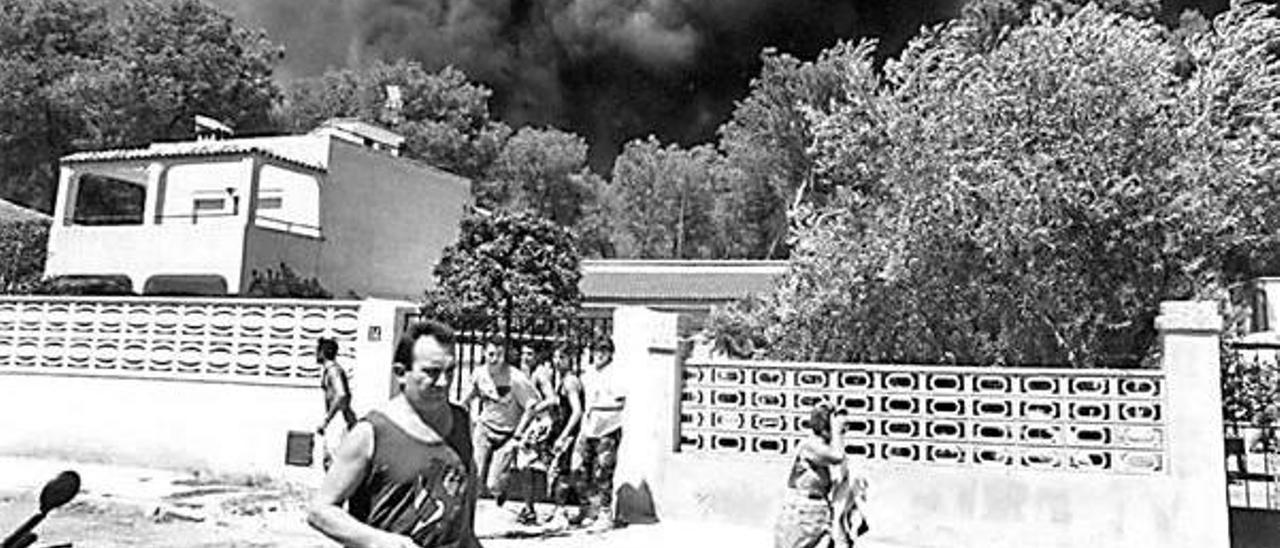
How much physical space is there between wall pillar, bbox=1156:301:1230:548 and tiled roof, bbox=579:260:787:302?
19.7m

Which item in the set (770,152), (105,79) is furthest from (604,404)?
(105,79)

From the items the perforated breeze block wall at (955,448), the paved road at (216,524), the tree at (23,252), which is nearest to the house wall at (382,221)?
the tree at (23,252)

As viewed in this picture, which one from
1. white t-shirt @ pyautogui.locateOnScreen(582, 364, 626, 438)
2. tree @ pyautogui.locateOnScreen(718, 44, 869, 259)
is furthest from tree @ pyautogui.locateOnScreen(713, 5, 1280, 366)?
tree @ pyautogui.locateOnScreen(718, 44, 869, 259)

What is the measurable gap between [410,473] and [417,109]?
37.7 m

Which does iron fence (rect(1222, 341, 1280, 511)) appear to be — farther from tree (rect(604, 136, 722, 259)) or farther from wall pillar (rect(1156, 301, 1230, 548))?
tree (rect(604, 136, 722, 259))

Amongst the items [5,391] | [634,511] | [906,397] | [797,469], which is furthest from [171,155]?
[797,469]

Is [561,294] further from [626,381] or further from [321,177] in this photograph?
[626,381]

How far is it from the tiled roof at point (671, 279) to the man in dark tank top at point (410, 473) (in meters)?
24.7

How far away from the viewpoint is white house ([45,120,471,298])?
21.7m

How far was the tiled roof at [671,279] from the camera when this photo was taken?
28641 mm

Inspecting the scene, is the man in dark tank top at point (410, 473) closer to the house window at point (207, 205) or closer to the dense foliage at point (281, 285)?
the dense foliage at point (281, 285)

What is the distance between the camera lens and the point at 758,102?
30.7m

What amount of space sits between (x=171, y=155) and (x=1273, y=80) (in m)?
20.8

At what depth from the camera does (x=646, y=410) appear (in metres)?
8.91
